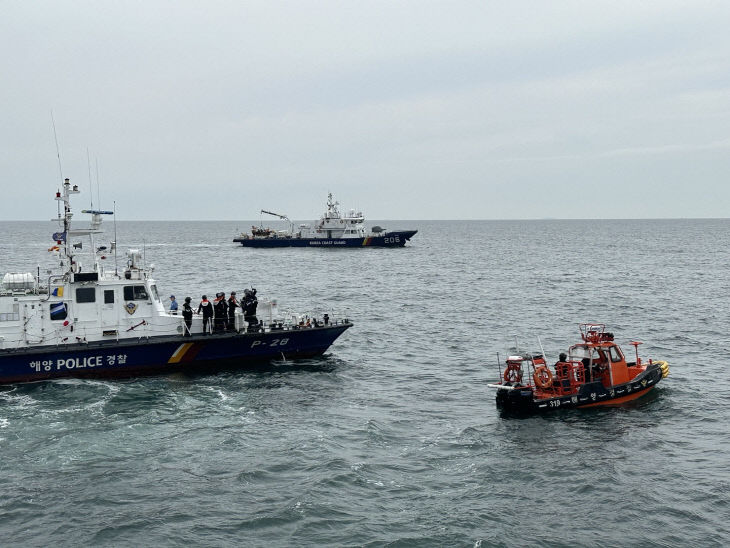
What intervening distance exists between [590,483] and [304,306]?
32454 millimetres

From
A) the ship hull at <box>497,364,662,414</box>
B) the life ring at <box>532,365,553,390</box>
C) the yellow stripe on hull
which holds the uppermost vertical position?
the yellow stripe on hull

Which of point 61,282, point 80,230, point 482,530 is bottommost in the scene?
point 482,530

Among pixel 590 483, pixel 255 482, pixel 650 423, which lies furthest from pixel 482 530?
pixel 650 423

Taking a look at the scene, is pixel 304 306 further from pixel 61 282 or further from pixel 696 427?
pixel 696 427

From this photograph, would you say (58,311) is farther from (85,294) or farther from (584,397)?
(584,397)

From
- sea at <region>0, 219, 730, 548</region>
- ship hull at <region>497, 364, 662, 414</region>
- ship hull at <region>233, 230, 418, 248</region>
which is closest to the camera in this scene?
sea at <region>0, 219, 730, 548</region>

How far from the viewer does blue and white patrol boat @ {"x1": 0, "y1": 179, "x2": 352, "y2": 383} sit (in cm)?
2480

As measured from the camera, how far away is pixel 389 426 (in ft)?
68.7

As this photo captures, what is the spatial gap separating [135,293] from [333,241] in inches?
3408

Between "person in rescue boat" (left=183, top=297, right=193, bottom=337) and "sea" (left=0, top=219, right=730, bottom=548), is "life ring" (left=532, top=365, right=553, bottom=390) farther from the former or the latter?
"person in rescue boat" (left=183, top=297, right=193, bottom=337)

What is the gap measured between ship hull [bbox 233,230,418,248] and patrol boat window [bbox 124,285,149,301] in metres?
85.9

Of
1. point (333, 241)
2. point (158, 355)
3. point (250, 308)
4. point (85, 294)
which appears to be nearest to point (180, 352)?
point (158, 355)

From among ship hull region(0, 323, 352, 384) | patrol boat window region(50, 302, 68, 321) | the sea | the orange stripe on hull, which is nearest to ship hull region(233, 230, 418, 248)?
the sea

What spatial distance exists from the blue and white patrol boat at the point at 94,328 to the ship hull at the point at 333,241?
8505 cm
